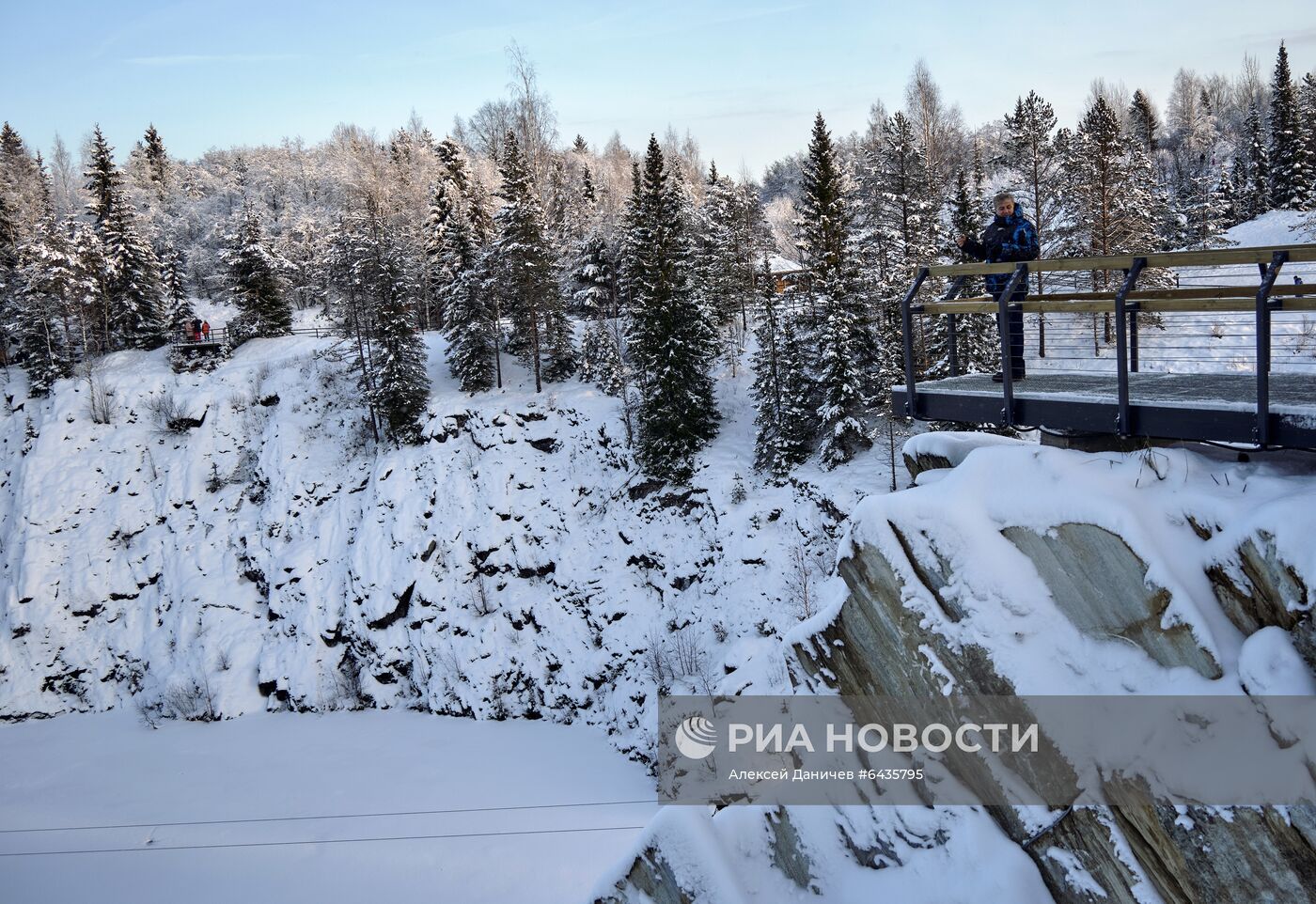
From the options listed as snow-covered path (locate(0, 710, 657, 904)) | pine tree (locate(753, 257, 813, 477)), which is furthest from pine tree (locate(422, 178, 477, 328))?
snow-covered path (locate(0, 710, 657, 904))

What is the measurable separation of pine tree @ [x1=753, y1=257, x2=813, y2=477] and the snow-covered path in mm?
11063

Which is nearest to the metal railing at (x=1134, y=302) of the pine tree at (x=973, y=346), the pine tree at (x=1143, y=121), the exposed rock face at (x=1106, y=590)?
the exposed rock face at (x=1106, y=590)

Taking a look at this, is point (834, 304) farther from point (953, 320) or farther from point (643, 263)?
point (953, 320)

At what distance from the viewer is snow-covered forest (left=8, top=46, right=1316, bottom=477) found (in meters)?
24.7

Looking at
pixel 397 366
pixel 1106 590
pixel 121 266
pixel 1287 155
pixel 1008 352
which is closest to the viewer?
pixel 1106 590

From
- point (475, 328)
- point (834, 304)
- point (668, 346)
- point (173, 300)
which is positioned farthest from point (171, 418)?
point (834, 304)

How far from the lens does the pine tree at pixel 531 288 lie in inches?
1236

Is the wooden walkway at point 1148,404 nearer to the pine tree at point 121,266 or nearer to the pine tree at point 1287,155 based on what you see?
the pine tree at point 121,266

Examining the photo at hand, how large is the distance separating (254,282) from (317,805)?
28.2 meters

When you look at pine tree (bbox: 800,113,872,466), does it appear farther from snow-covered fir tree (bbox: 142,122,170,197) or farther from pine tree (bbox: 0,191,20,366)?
snow-covered fir tree (bbox: 142,122,170,197)

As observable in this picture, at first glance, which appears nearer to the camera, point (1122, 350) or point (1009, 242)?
point (1122, 350)

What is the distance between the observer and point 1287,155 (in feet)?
138

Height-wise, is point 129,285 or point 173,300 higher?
point 129,285

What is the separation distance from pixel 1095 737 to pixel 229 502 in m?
32.0
